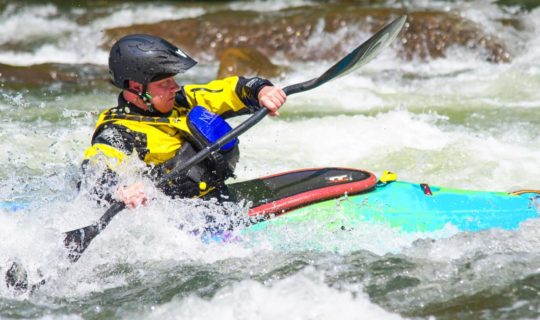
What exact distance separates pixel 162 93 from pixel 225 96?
0.47m

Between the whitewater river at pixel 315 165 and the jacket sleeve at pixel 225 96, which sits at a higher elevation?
the jacket sleeve at pixel 225 96

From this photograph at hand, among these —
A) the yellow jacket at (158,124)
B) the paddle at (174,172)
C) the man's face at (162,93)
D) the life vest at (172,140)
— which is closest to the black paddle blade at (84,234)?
the paddle at (174,172)

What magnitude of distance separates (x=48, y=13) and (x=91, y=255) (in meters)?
8.45

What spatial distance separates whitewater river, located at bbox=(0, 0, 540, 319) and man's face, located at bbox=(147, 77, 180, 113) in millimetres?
472

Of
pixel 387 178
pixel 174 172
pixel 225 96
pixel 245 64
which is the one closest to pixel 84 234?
pixel 174 172

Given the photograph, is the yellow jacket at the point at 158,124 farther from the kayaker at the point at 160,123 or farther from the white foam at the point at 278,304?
the white foam at the point at 278,304

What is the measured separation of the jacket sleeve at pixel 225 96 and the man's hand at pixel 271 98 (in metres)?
0.09

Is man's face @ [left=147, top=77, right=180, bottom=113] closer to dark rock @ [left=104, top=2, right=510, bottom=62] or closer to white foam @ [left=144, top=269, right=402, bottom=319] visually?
white foam @ [left=144, top=269, right=402, bottom=319]

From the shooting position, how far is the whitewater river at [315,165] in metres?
3.81

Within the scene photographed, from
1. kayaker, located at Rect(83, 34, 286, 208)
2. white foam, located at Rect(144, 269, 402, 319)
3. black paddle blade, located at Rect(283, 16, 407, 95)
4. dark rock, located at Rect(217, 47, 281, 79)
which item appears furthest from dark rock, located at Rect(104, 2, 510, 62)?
white foam, located at Rect(144, 269, 402, 319)

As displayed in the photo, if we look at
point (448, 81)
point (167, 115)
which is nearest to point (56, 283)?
point (167, 115)

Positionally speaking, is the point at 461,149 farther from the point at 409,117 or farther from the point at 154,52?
the point at 154,52

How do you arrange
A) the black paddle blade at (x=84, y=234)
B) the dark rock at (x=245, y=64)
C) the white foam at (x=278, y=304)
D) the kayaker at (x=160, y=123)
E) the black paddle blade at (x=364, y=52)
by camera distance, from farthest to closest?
1. the dark rock at (x=245, y=64)
2. the black paddle blade at (x=364, y=52)
3. the kayaker at (x=160, y=123)
4. the black paddle blade at (x=84, y=234)
5. the white foam at (x=278, y=304)

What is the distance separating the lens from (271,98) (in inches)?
164
